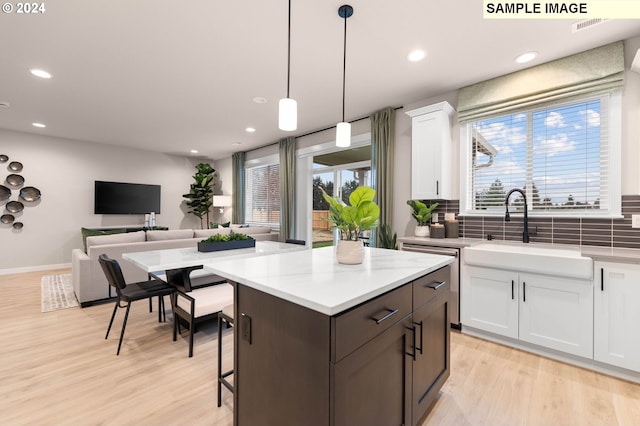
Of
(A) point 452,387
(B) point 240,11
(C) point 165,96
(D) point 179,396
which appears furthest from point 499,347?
(C) point 165,96

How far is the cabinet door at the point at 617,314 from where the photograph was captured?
6.36 ft

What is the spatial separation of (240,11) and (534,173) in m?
3.14

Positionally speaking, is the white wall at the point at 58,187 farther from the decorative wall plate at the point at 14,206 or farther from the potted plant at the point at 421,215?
the potted plant at the point at 421,215

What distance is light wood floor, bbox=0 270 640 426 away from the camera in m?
1.66

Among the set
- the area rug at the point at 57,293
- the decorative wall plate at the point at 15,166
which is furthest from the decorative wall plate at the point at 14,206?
the area rug at the point at 57,293

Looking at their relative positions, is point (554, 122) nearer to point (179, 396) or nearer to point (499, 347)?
point (499, 347)

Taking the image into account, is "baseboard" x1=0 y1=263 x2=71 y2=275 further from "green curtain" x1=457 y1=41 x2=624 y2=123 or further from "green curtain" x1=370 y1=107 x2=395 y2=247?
"green curtain" x1=457 y1=41 x2=624 y2=123

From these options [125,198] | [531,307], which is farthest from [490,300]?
[125,198]

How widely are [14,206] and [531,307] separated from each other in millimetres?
8268

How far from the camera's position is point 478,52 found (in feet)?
8.30

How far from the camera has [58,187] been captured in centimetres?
576

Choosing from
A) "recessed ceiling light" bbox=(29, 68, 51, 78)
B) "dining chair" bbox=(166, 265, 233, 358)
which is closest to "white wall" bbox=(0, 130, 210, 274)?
"recessed ceiling light" bbox=(29, 68, 51, 78)

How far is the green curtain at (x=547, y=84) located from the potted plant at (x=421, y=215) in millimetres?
1081

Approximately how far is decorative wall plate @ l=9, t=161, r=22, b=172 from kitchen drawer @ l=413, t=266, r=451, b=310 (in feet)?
24.7
